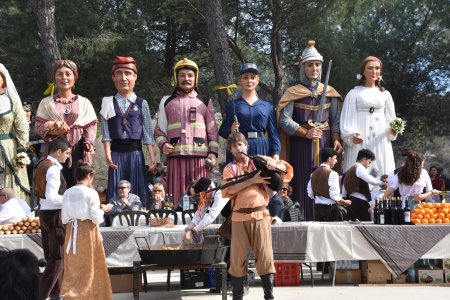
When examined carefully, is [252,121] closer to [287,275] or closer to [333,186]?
[333,186]

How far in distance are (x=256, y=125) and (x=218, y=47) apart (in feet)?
14.5

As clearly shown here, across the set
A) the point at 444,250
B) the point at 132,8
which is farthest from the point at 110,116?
the point at 132,8

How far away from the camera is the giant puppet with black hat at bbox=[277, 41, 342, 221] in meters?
9.98

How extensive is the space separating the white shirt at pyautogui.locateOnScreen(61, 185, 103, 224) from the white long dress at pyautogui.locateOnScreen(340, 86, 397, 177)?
→ 14.3 feet

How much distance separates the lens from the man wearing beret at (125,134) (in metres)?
9.54

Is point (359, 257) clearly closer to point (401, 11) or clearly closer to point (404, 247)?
point (404, 247)

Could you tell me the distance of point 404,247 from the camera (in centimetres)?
806

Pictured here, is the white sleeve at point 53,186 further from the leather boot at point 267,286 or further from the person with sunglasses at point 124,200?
the person with sunglasses at point 124,200

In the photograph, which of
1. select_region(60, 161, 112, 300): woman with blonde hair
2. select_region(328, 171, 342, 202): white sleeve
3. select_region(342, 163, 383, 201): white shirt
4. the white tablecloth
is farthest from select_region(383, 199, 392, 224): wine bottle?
select_region(60, 161, 112, 300): woman with blonde hair

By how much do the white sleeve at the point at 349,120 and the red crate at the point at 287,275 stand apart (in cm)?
230

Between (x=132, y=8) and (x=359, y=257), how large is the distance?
11.8m

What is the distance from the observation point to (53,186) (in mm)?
6891

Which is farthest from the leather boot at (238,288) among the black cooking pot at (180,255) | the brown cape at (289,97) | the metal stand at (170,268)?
the brown cape at (289,97)

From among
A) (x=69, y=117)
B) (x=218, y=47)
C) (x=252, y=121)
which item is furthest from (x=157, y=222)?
(x=218, y=47)
